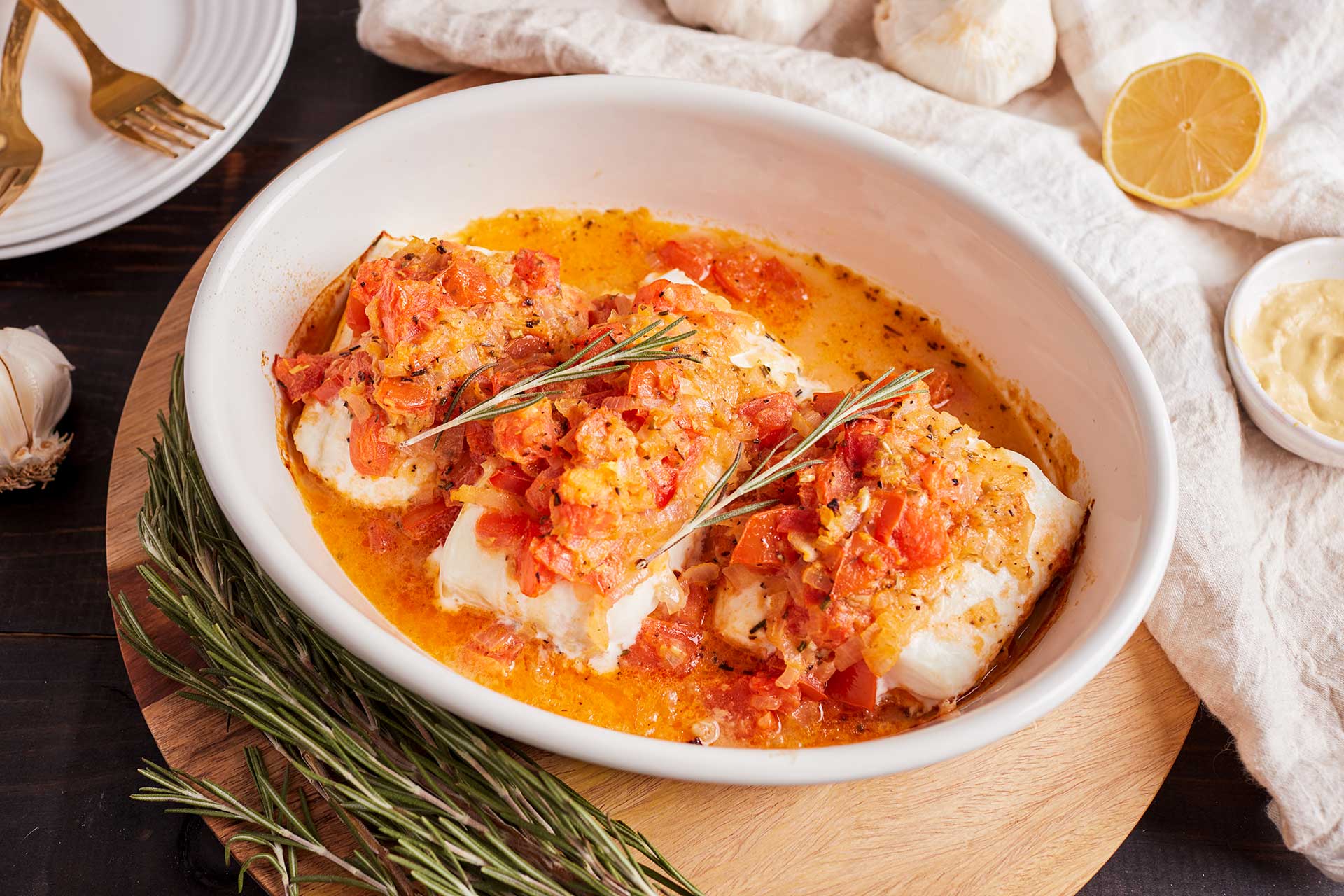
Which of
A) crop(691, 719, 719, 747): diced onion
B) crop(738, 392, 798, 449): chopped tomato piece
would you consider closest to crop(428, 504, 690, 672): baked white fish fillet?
crop(691, 719, 719, 747): diced onion

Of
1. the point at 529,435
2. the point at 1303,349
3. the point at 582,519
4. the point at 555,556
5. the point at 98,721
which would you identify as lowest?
the point at 98,721

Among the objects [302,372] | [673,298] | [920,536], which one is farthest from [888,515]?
[302,372]

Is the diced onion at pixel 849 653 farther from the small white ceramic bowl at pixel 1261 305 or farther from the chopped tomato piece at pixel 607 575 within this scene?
the small white ceramic bowl at pixel 1261 305

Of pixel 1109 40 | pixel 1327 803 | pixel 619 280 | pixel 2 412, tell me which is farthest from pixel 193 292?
pixel 1327 803

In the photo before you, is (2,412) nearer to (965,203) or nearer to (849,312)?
(849,312)

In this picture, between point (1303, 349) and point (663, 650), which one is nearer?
point (663, 650)

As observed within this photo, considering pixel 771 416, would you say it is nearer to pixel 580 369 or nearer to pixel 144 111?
pixel 580 369
